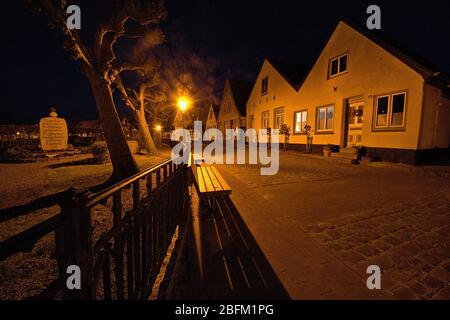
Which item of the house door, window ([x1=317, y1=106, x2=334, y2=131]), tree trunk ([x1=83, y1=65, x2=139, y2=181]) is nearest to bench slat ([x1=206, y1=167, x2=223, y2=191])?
tree trunk ([x1=83, y1=65, x2=139, y2=181])

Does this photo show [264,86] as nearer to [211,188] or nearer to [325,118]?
[325,118]

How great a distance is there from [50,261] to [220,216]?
273 cm

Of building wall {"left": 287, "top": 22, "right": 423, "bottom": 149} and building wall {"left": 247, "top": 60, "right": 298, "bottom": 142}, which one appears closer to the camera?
building wall {"left": 287, "top": 22, "right": 423, "bottom": 149}

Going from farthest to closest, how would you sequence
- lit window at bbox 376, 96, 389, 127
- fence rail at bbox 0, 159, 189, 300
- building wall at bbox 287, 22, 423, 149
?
lit window at bbox 376, 96, 389, 127
building wall at bbox 287, 22, 423, 149
fence rail at bbox 0, 159, 189, 300

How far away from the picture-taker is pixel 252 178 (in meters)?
7.55

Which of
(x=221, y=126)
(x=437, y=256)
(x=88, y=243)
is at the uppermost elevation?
(x=221, y=126)

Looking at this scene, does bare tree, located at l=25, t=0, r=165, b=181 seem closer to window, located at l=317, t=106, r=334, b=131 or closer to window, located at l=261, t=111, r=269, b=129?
window, located at l=317, t=106, r=334, b=131

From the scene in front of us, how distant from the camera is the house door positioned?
11852 millimetres

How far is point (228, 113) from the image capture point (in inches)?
1171

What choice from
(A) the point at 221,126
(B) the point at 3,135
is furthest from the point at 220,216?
(A) the point at 221,126

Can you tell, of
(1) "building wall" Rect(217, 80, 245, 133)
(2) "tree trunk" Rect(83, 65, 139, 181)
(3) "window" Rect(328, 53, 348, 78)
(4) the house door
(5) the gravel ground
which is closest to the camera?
(5) the gravel ground
